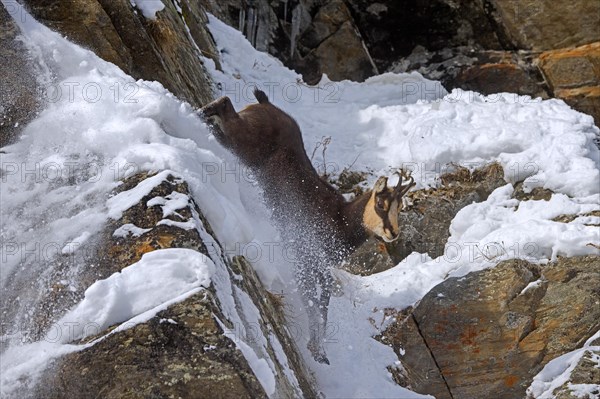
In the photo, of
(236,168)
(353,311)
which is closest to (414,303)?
(353,311)

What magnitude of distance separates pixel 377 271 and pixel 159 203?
158 inches

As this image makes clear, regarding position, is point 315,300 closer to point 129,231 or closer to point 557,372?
point 557,372

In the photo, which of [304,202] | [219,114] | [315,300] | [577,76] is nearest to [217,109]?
[219,114]

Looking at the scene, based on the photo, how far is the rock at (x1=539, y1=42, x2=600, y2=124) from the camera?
34.1 ft

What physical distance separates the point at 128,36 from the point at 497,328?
13.3 ft

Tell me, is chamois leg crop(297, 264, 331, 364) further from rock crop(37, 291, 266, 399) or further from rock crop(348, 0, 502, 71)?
rock crop(348, 0, 502, 71)

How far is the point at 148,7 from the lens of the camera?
731 centimetres

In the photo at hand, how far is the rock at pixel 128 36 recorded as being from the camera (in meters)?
6.38

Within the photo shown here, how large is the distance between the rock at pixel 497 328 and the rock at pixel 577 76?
4240 millimetres

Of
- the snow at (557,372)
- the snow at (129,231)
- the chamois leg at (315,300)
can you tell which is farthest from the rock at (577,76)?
the snow at (129,231)

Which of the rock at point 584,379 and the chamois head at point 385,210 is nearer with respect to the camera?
the rock at point 584,379

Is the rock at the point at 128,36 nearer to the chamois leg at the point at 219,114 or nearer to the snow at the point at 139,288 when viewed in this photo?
the chamois leg at the point at 219,114

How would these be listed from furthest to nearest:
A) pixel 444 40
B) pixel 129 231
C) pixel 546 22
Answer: pixel 444 40, pixel 546 22, pixel 129 231

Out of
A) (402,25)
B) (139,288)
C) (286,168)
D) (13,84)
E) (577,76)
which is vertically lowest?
(577,76)
